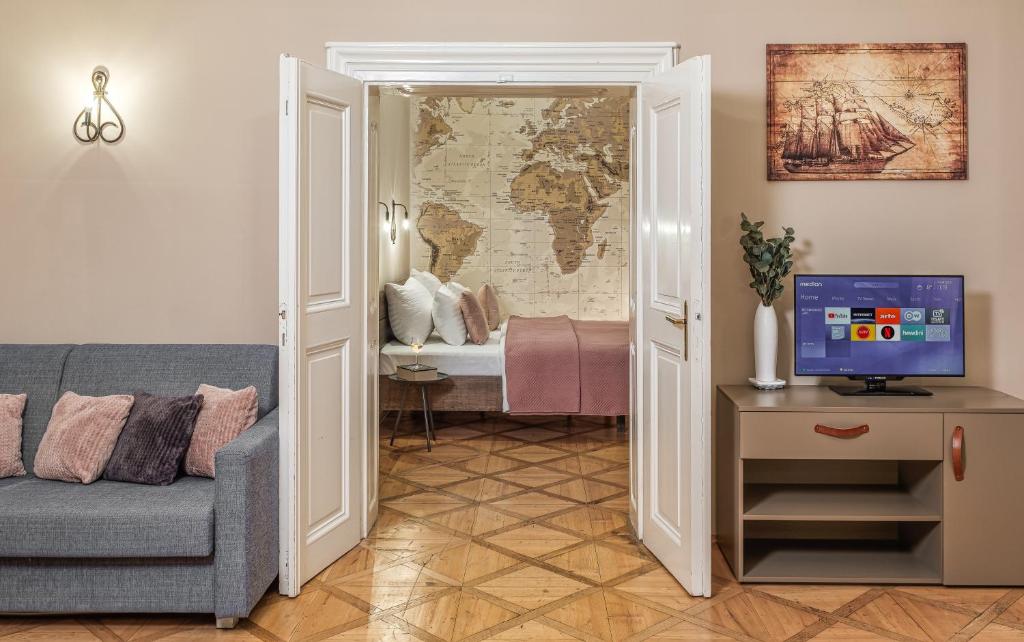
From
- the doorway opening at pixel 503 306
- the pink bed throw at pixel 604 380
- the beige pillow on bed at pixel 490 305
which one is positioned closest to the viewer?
the doorway opening at pixel 503 306

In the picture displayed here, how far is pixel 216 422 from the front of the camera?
3029 mm

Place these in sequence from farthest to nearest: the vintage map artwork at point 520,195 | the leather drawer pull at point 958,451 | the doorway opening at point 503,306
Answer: the vintage map artwork at point 520,195, the doorway opening at point 503,306, the leather drawer pull at point 958,451

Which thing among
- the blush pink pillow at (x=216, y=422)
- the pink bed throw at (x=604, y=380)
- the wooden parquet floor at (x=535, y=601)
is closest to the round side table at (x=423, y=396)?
the pink bed throw at (x=604, y=380)

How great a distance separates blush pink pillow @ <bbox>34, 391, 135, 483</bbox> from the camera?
2.92m

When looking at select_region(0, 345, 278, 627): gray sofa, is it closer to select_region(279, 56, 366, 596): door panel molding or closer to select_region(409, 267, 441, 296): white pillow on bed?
select_region(279, 56, 366, 596): door panel molding

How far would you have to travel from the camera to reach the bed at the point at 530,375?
18.6 ft

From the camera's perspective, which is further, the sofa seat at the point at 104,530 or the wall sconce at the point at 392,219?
the wall sconce at the point at 392,219

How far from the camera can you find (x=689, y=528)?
9.86 feet

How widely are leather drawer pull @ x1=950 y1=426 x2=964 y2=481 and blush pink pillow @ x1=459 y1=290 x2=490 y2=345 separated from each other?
12.4 ft

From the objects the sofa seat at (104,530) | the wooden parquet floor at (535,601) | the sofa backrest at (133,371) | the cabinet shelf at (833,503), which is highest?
the sofa backrest at (133,371)

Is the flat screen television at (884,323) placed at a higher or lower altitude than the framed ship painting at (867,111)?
lower

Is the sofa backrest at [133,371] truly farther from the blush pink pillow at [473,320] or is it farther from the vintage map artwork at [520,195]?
the vintage map artwork at [520,195]

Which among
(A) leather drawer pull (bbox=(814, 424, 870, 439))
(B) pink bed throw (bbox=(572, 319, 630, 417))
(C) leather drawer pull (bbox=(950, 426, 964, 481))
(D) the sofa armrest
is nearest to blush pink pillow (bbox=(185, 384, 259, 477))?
(D) the sofa armrest

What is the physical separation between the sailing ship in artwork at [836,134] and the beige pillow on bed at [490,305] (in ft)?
13.4
